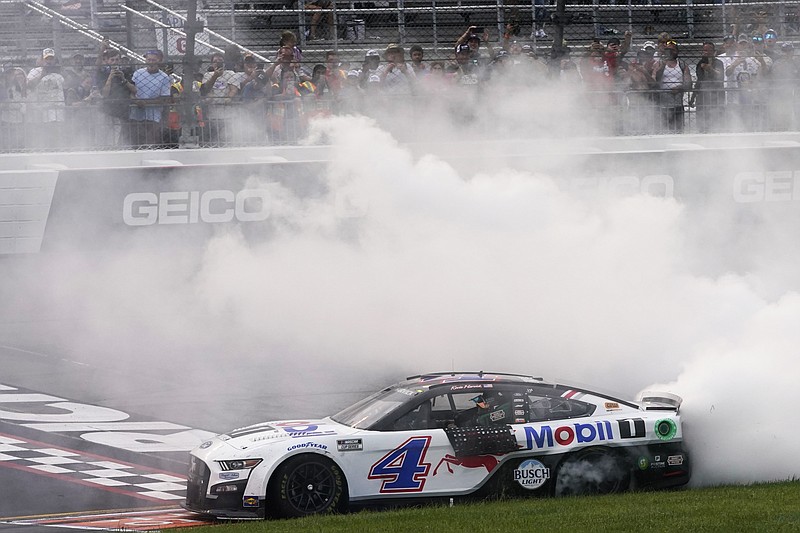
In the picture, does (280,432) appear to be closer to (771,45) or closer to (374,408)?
(374,408)

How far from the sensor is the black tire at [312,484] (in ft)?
27.2

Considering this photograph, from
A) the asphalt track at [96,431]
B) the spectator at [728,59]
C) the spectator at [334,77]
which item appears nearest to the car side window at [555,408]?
the asphalt track at [96,431]

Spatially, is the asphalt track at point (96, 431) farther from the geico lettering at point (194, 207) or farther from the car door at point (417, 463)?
the geico lettering at point (194, 207)

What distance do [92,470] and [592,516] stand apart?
4.33m

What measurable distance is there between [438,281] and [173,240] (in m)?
2.92

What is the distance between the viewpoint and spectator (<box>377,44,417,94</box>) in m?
14.2

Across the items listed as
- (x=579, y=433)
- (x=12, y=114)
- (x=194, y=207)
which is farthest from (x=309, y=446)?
(x=12, y=114)

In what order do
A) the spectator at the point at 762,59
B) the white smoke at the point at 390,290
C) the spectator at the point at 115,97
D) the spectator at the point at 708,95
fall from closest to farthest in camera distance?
1. the white smoke at the point at 390,290
2. the spectator at the point at 115,97
3. the spectator at the point at 708,95
4. the spectator at the point at 762,59

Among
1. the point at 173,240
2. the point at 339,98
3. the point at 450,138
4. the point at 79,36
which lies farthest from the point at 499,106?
the point at 79,36

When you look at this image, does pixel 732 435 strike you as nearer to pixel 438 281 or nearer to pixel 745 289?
pixel 745 289

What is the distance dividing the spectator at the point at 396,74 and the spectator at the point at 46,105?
3.57 m

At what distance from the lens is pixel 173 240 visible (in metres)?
13.6

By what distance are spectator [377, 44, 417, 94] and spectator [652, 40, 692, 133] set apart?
10.2 ft

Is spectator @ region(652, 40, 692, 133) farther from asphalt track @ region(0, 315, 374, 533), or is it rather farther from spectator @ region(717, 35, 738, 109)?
asphalt track @ region(0, 315, 374, 533)
